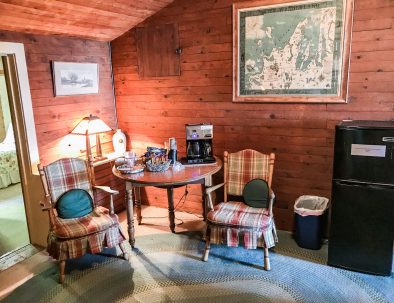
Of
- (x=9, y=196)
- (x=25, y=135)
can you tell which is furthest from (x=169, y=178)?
(x=9, y=196)

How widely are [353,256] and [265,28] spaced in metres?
2.09

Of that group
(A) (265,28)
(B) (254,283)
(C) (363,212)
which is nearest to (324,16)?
(A) (265,28)

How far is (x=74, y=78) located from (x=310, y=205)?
8.80 feet

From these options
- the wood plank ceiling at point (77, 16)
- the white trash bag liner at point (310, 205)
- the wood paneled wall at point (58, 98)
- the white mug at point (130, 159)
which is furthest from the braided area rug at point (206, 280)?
the wood plank ceiling at point (77, 16)

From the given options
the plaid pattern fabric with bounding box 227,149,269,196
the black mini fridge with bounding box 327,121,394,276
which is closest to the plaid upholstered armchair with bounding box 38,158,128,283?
the plaid pattern fabric with bounding box 227,149,269,196

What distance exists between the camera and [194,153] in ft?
10.7

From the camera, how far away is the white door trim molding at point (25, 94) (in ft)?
9.37

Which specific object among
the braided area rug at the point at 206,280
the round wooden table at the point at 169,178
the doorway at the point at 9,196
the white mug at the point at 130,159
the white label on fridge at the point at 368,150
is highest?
the white label on fridge at the point at 368,150

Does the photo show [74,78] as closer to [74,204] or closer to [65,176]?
[65,176]

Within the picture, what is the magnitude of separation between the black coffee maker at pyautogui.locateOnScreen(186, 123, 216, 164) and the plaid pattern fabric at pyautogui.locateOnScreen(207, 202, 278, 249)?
60cm

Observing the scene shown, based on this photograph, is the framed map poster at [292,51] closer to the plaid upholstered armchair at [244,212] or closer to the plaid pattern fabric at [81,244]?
the plaid upholstered armchair at [244,212]

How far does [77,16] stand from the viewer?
9.88 ft

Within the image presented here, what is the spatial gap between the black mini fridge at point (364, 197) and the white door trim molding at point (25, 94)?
8.69 feet

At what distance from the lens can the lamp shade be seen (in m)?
3.44
